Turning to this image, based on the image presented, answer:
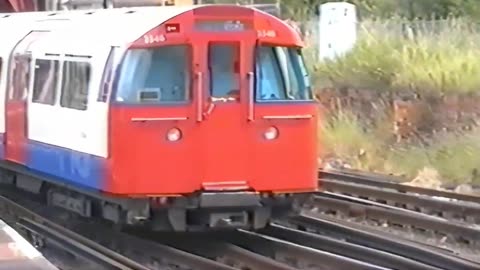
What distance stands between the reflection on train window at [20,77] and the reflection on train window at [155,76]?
9.22ft

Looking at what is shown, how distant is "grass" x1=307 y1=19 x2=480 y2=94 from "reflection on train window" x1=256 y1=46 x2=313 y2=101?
333 inches

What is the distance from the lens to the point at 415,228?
45.7 ft

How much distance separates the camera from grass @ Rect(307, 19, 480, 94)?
842 inches

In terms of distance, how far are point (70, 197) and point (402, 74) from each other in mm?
9520

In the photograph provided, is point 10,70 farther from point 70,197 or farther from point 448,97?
point 448,97

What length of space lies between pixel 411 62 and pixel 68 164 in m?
10.4

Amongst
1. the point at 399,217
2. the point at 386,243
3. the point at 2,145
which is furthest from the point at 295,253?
the point at 2,145

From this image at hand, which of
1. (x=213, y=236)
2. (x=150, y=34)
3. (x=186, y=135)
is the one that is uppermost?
(x=150, y=34)

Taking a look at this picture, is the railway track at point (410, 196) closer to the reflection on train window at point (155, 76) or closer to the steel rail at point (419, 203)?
the steel rail at point (419, 203)

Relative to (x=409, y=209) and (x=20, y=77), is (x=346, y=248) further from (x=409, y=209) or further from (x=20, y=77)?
(x=20, y=77)

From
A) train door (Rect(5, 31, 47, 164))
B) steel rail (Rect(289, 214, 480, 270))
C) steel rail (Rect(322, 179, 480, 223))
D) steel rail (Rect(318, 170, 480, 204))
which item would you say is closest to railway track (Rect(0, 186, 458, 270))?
steel rail (Rect(289, 214, 480, 270))

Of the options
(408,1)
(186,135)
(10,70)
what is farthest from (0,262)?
(408,1)

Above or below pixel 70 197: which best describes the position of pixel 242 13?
above

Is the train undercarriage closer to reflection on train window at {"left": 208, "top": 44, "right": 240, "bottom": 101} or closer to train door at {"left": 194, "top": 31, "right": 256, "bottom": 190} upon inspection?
train door at {"left": 194, "top": 31, "right": 256, "bottom": 190}
